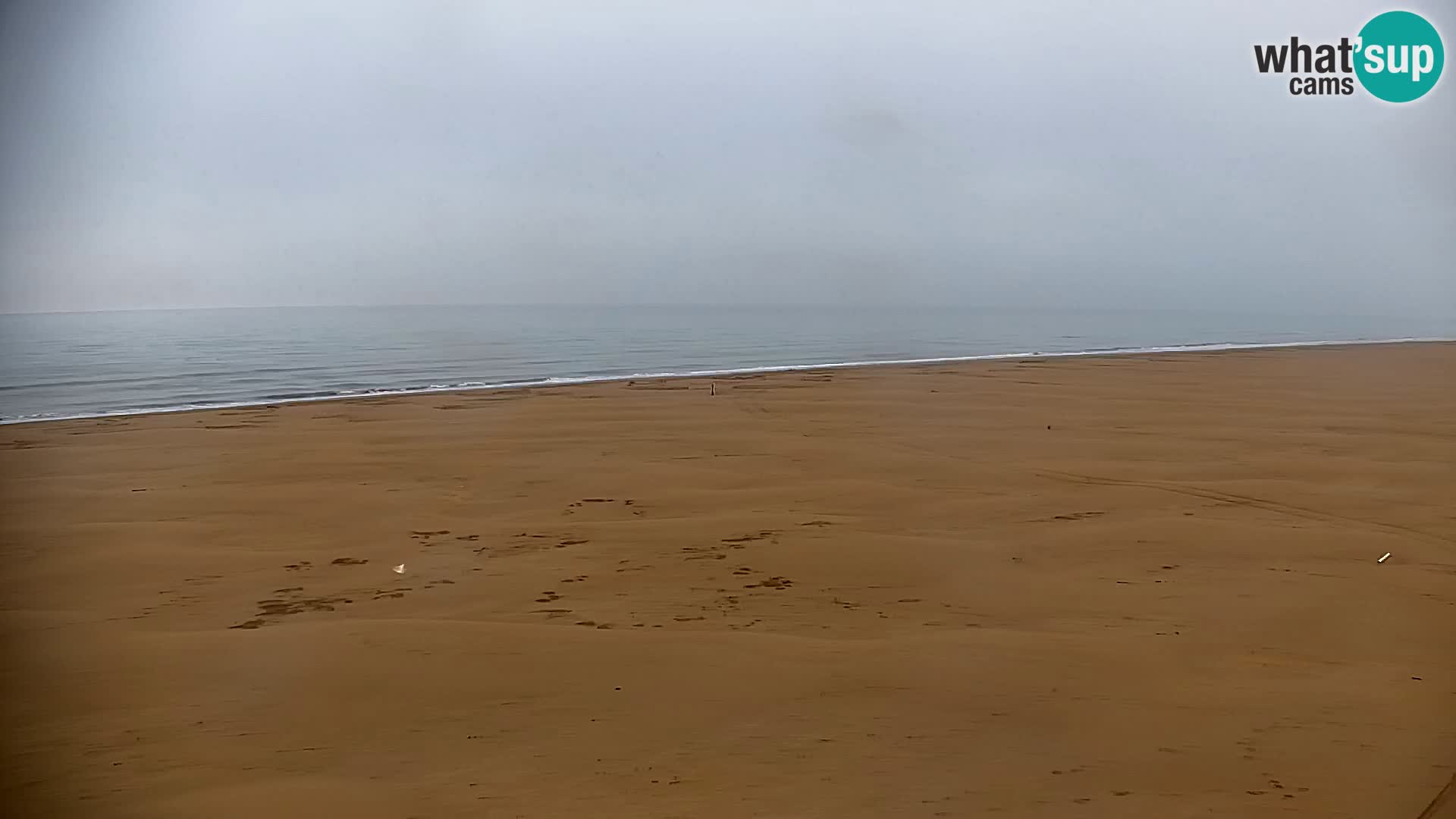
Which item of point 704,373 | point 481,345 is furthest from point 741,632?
point 481,345

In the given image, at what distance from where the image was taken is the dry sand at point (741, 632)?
3.78 feet

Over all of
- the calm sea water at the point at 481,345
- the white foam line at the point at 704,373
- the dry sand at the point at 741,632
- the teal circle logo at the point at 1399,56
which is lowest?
the dry sand at the point at 741,632

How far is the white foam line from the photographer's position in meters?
4.63

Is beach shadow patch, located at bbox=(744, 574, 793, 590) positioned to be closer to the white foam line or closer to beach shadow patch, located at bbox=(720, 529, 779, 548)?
beach shadow patch, located at bbox=(720, 529, 779, 548)

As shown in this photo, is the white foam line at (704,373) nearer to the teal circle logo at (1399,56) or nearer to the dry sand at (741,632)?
the dry sand at (741,632)

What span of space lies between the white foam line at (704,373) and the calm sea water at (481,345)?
0.22 ft

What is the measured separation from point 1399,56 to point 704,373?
4210mm

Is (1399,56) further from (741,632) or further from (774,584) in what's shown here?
(741,632)

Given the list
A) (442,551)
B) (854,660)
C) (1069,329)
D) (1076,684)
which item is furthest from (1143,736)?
(1069,329)

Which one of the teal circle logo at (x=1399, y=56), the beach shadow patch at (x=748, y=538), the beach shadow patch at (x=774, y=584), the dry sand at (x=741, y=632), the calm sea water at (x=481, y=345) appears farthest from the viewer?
the calm sea water at (x=481, y=345)

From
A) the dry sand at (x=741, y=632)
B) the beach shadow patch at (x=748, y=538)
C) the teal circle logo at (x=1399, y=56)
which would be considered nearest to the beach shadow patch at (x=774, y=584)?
the dry sand at (x=741, y=632)

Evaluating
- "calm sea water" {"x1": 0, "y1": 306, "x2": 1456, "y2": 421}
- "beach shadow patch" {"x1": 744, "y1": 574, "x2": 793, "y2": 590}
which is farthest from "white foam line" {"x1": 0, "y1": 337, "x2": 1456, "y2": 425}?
"beach shadow patch" {"x1": 744, "y1": 574, "x2": 793, "y2": 590}

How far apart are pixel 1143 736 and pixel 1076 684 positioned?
0.49 feet

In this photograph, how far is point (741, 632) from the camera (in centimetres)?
157
